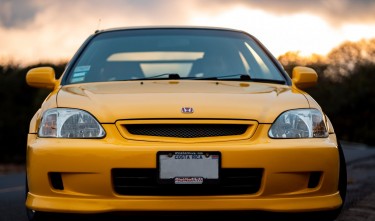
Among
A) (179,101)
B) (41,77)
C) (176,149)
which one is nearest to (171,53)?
(41,77)

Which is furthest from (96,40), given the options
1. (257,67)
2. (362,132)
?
(362,132)

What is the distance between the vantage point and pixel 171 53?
665cm

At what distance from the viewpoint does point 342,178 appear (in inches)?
202

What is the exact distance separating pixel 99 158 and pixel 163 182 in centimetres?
40

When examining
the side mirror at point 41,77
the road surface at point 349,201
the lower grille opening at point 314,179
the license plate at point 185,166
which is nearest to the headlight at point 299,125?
the lower grille opening at point 314,179

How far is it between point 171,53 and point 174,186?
2194mm

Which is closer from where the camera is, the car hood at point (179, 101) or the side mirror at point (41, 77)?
the car hood at point (179, 101)

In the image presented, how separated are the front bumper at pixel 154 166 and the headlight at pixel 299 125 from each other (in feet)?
0.20

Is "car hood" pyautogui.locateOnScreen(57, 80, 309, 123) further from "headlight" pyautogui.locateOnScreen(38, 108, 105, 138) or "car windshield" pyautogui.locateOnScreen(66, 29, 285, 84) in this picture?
"car windshield" pyautogui.locateOnScreen(66, 29, 285, 84)

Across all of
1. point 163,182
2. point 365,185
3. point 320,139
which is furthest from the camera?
point 365,185

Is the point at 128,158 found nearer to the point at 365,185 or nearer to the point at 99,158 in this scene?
the point at 99,158

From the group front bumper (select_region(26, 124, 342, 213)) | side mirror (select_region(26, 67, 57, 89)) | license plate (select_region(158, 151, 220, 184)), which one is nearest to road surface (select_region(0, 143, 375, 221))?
front bumper (select_region(26, 124, 342, 213))

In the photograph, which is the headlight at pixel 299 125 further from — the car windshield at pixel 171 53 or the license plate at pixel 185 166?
the car windshield at pixel 171 53

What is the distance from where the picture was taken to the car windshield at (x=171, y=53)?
6082mm
